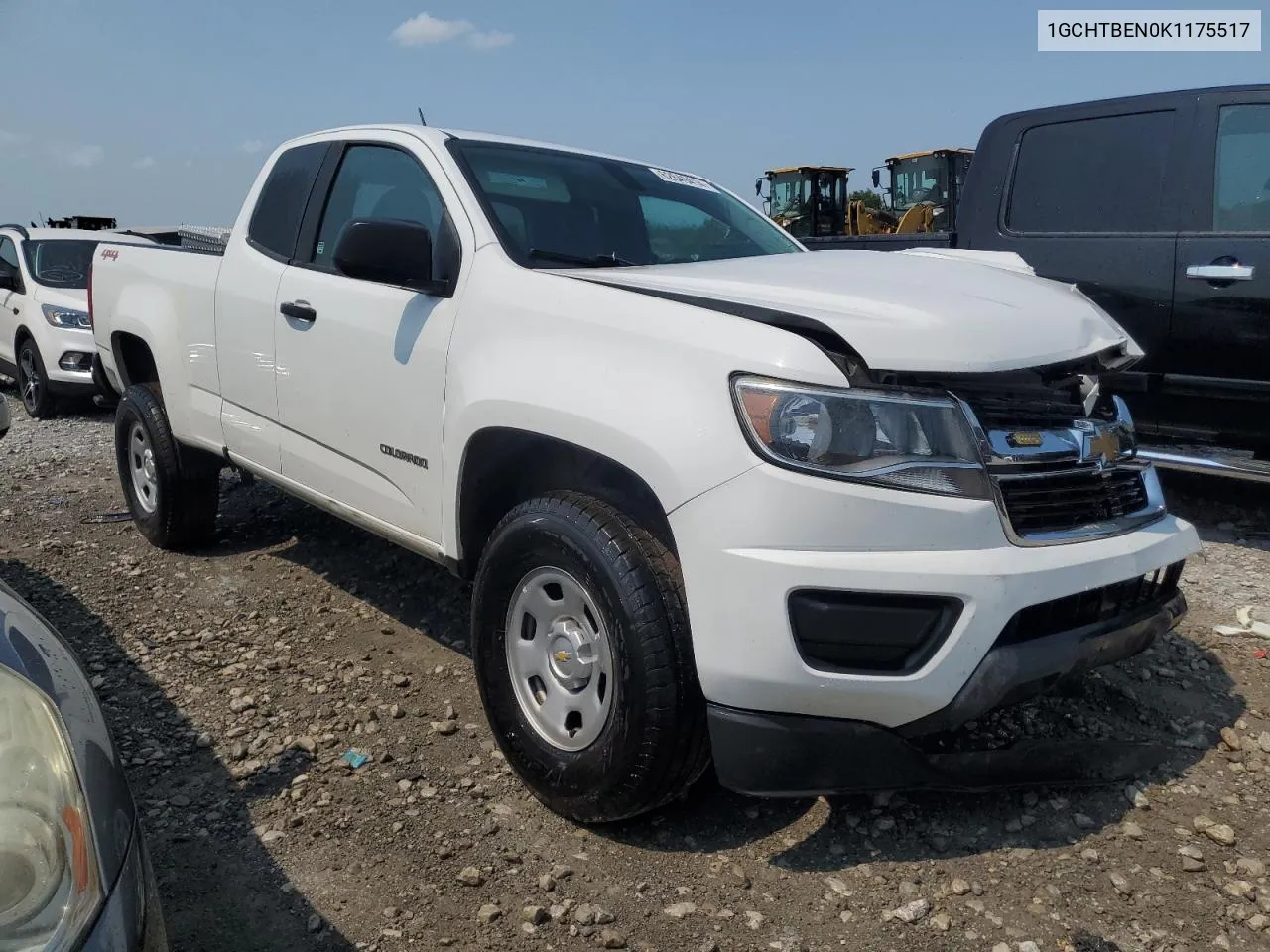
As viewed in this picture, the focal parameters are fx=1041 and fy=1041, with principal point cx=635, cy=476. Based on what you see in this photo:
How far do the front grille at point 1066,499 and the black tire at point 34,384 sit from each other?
924 centimetres

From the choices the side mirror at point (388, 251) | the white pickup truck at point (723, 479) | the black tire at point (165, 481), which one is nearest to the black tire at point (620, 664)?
the white pickup truck at point (723, 479)

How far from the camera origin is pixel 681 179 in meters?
3.94

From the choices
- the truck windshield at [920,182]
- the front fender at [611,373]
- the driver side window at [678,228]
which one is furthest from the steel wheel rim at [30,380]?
the truck windshield at [920,182]

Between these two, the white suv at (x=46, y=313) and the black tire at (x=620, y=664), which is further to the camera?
the white suv at (x=46, y=313)

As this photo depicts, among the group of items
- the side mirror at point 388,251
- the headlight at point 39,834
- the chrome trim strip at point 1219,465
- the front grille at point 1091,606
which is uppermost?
the side mirror at point 388,251

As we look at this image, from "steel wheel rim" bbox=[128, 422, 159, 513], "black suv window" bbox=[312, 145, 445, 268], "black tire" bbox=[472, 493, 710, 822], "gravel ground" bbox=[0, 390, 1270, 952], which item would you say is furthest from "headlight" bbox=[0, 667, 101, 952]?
"steel wheel rim" bbox=[128, 422, 159, 513]

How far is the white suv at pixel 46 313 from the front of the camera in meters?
9.18

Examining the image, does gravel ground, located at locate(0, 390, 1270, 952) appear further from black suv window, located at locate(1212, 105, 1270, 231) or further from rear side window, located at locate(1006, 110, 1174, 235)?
rear side window, located at locate(1006, 110, 1174, 235)

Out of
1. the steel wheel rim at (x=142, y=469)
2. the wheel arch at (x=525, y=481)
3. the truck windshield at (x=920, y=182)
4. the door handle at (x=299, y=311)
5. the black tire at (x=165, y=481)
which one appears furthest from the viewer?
the truck windshield at (x=920, y=182)

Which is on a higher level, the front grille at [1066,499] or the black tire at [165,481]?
the front grille at [1066,499]

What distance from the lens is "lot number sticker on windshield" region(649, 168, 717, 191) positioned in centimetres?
387

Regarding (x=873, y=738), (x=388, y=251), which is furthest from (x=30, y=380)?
(x=873, y=738)

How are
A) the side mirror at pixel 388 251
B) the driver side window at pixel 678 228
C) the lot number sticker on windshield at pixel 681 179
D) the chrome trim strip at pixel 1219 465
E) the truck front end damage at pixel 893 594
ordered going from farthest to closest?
the chrome trim strip at pixel 1219 465
the lot number sticker on windshield at pixel 681 179
the driver side window at pixel 678 228
the side mirror at pixel 388 251
the truck front end damage at pixel 893 594

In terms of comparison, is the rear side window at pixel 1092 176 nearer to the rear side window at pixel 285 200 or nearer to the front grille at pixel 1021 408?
the front grille at pixel 1021 408
